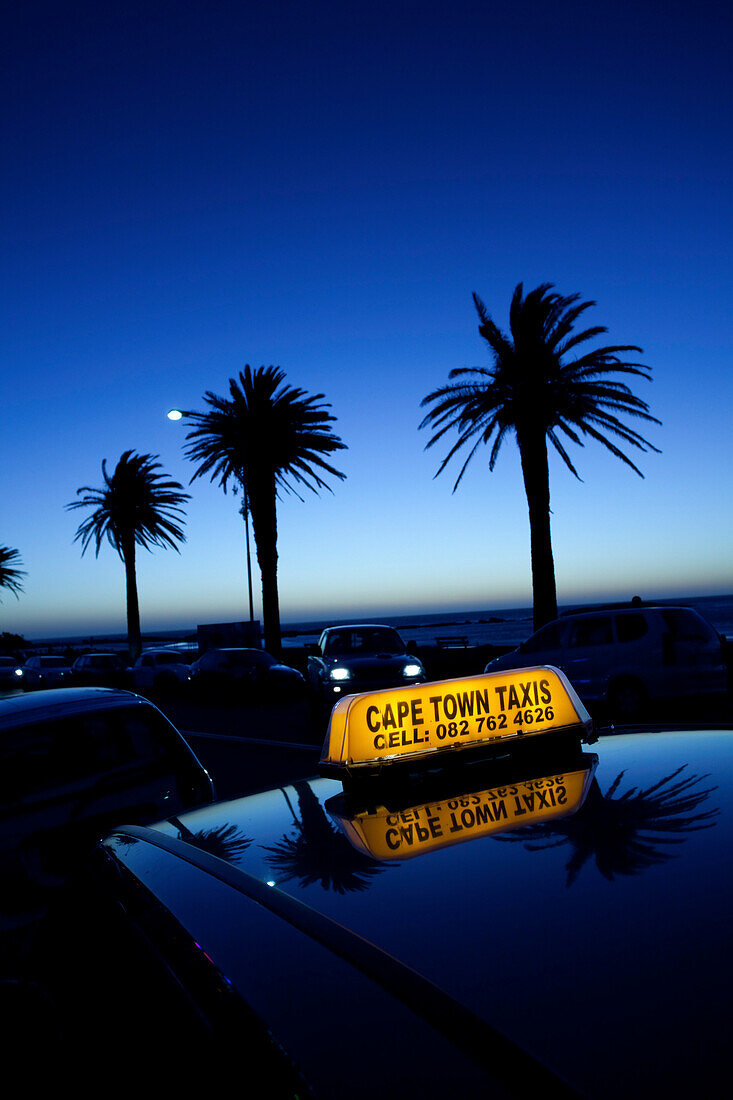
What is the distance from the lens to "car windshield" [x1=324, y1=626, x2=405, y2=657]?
50.0 feet

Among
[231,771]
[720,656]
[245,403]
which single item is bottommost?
[231,771]

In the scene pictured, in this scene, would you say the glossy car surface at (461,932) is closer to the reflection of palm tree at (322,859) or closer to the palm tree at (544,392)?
the reflection of palm tree at (322,859)

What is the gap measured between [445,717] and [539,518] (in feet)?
68.1

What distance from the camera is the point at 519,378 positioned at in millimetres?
22766

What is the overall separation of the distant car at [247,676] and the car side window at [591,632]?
1009 centimetres

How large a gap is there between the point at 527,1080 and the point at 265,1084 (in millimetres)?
375

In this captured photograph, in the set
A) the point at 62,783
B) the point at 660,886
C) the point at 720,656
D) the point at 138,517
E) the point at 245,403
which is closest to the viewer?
the point at 660,886

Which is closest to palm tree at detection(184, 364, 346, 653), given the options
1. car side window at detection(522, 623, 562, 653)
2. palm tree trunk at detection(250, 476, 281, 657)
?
palm tree trunk at detection(250, 476, 281, 657)

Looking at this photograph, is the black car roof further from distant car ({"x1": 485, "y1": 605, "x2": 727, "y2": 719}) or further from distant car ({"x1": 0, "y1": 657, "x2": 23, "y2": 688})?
distant car ({"x1": 0, "y1": 657, "x2": 23, "y2": 688})

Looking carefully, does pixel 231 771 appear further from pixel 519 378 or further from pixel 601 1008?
pixel 519 378

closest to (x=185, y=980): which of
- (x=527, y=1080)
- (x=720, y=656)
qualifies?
(x=527, y=1080)

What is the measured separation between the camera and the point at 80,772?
430 cm

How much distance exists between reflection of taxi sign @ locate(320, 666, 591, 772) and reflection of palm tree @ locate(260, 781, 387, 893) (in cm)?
21

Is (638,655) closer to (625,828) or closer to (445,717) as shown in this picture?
(445,717)
